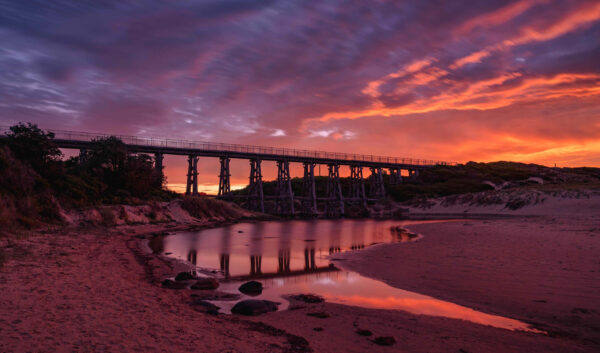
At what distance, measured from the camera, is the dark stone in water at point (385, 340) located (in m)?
6.28

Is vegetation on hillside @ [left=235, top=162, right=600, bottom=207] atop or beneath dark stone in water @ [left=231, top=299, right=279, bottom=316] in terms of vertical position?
atop

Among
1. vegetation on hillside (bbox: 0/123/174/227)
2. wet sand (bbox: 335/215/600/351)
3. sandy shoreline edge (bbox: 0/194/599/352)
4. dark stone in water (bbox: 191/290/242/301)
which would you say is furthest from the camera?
vegetation on hillside (bbox: 0/123/174/227)

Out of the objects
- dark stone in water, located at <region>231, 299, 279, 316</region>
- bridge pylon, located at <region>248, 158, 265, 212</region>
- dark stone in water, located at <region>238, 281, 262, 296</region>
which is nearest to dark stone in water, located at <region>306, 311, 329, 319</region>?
dark stone in water, located at <region>231, 299, 279, 316</region>

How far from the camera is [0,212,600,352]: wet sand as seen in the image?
5969 mm

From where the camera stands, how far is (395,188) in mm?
81312

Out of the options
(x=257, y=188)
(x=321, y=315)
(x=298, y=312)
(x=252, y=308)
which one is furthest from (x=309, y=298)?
(x=257, y=188)

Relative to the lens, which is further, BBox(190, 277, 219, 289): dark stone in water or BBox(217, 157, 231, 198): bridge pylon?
BBox(217, 157, 231, 198): bridge pylon

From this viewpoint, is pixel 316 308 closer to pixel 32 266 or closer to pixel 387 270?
pixel 387 270

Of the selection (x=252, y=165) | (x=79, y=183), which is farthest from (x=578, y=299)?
(x=252, y=165)

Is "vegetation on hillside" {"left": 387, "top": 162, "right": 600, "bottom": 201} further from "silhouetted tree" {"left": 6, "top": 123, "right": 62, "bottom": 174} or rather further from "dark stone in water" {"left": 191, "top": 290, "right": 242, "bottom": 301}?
"dark stone in water" {"left": 191, "top": 290, "right": 242, "bottom": 301}

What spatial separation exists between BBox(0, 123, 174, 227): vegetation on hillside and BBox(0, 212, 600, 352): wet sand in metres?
11.1

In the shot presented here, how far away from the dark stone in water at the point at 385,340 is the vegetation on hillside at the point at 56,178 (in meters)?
18.5

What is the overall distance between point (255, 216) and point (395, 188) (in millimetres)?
38804

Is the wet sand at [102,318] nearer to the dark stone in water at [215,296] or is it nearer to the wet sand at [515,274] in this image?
the dark stone in water at [215,296]
